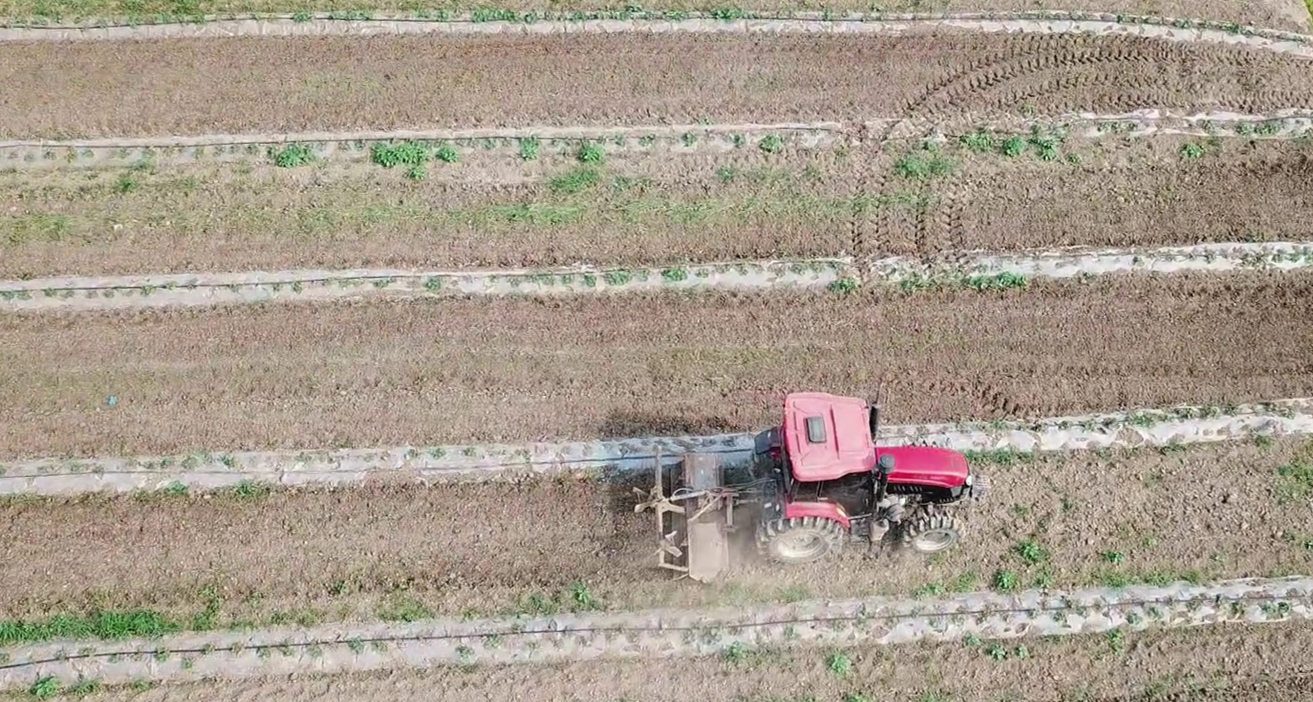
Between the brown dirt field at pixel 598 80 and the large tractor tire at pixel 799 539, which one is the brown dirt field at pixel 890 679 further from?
the brown dirt field at pixel 598 80

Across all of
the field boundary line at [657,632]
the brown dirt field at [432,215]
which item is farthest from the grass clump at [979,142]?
the field boundary line at [657,632]

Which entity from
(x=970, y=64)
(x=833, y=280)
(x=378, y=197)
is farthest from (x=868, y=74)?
(x=378, y=197)

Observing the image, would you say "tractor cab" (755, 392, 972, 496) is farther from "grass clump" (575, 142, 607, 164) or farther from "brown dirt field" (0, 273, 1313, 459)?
"grass clump" (575, 142, 607, 164)

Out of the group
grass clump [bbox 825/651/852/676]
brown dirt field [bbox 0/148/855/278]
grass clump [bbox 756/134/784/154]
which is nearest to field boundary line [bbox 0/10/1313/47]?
grass clump [bbox 756/134/784/154]

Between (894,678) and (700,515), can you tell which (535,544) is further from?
Answer: (894,678)

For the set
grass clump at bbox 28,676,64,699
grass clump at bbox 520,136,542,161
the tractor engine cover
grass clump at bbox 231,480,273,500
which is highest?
grass clump at bbox 520,136,542,161

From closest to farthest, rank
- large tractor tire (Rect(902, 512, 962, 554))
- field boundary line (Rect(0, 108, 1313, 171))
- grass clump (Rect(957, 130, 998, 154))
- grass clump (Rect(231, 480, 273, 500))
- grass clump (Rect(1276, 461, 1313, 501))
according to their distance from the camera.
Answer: large tractor tire (Rect(902, 512, 962, 554)) < grass clump (Rect(1276, 461, 1313, 501)) < grass clump (Rect(231, 480, 273, 500)) < grass clump (Rect(957, 130, 998, 154)) < field boundary line (Rect(0, 108, 1313, 171))

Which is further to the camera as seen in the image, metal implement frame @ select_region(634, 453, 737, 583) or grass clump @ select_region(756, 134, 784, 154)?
grass clump @ select_region(756, 134, 784, 154)

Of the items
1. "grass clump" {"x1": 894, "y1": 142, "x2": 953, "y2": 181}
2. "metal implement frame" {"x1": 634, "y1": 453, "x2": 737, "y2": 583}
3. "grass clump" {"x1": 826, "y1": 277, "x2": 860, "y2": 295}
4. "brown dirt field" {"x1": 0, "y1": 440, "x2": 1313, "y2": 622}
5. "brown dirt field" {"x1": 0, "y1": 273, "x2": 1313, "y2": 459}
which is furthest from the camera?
"grass clump" {"x1": 894, "y1": 142, "x2": 953, "y2": 181}
